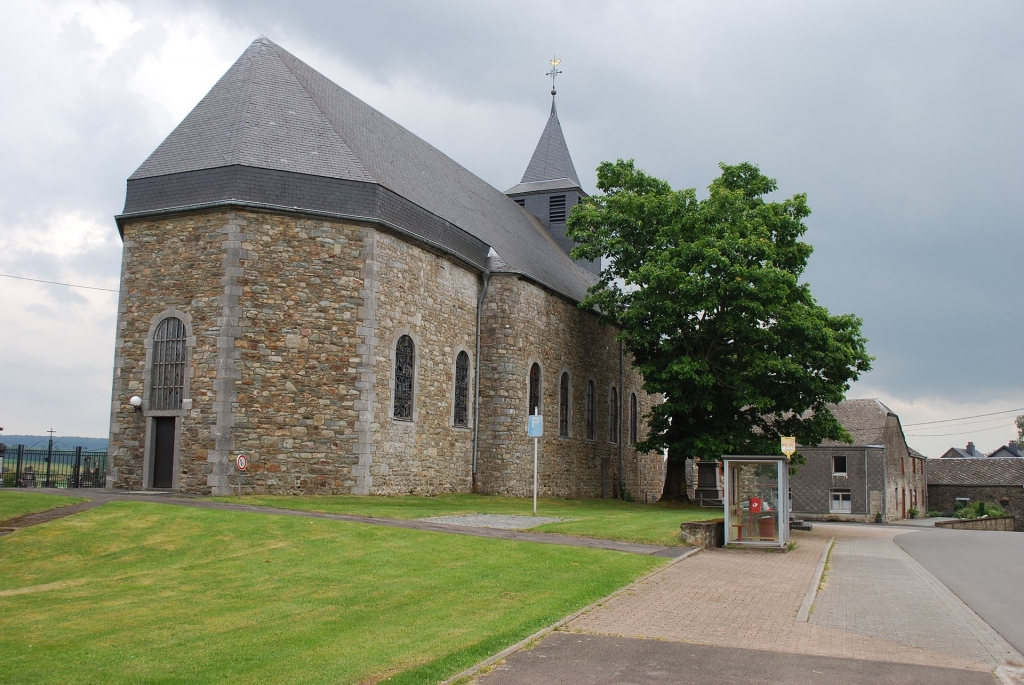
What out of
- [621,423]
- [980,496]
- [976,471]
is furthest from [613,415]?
[976,471]

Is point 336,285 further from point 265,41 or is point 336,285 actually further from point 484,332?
point 265,41

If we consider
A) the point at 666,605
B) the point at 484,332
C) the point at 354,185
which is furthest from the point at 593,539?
the point at 484,332

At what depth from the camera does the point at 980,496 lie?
62.3 m

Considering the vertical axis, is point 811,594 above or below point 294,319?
below

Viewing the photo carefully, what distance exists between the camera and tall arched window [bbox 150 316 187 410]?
2141 centimetres

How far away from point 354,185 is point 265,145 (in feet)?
8.56

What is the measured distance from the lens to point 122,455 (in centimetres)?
2175

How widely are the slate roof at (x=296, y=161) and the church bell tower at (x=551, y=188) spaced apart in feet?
41.1

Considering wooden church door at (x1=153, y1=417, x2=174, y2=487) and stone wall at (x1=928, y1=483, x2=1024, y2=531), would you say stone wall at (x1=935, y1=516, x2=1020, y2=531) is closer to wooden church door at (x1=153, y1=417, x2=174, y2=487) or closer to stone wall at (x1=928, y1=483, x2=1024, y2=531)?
stone wall at (x1=928, y1=483, x2=1024, y2=531)

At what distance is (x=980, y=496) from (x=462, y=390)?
50.2m

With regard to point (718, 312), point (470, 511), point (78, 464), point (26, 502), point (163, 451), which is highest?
point (718, 312)

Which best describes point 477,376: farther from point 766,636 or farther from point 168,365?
point 766,636

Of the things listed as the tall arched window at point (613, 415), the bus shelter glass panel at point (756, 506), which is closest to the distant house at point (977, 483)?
the tall arched window at point (613, 415)

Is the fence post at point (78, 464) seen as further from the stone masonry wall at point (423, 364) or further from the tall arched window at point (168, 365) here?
the stone masonry wall at point (423, 364)
